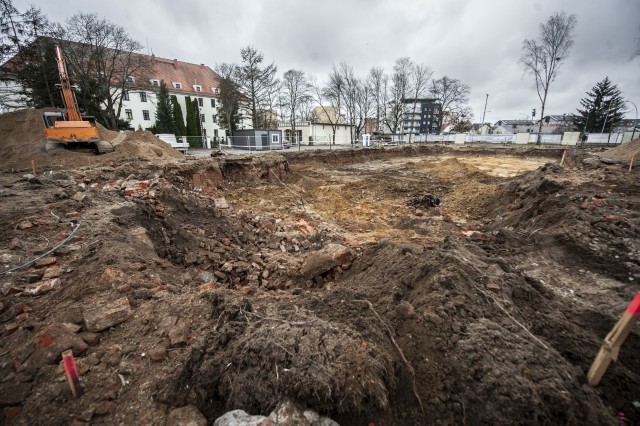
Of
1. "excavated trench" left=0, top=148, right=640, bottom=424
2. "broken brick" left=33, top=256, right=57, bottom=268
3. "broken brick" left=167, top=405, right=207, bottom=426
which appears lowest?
"broken brick" left=167, top=405, right=207, bottom=426

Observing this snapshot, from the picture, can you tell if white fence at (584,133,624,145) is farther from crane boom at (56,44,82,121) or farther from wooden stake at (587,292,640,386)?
crane boom at (56,44,82,121)

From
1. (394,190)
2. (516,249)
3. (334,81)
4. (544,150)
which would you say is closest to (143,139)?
(394,190)

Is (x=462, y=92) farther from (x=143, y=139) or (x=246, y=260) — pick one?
(x=246, y=260)

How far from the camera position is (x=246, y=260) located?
6.17 meters

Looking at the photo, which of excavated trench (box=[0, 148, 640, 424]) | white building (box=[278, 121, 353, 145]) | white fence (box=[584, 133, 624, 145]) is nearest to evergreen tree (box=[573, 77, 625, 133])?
white fence (box=[584, 133, 624, 145])

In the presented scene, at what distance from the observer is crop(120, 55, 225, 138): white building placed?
133ft

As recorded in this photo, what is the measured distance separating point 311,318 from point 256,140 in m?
26.9

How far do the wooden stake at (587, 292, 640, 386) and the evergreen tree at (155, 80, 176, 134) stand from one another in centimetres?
4539

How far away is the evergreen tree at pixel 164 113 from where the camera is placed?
3791cm

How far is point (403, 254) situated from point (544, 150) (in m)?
31.1

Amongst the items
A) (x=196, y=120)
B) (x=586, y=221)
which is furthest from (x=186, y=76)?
(x=586, y=221)

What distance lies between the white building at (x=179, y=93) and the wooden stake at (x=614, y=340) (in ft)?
148

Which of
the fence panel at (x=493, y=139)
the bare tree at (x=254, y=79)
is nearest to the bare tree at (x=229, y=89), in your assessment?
the bare tree at (x=254, y=79)

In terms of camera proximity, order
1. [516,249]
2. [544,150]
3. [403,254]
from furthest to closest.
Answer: [544,150], [516,249], [403,254]
